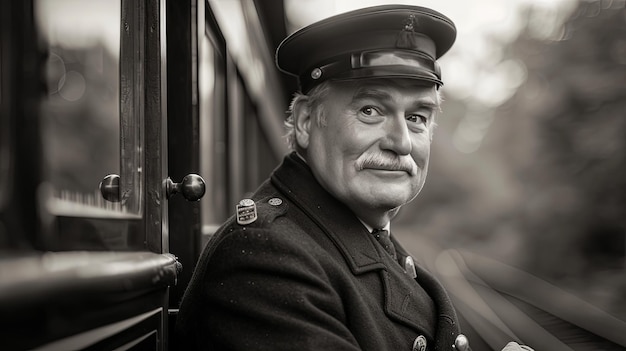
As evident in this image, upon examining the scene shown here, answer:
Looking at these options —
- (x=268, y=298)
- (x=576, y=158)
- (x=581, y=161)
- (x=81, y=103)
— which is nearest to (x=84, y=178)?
(x=81, y=103)

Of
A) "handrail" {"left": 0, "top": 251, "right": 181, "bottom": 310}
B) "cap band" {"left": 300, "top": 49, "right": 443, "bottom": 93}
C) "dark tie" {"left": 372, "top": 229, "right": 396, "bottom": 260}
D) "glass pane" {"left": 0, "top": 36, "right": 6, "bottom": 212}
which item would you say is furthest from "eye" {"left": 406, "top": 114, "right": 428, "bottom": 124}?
"glass pane" {"left": 0, "top": 36, "right": 6, "bottom": 212}

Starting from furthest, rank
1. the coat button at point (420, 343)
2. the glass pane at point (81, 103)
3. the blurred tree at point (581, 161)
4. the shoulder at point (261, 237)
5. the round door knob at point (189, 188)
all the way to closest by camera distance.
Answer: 1. the blurred tree at point (581, 161)
2. the coat button at point (420, 343)
3. the round door knob at point (189, 188)
4. the shoulder at point (261, 237)
5. the glass pane at point (81, 103)

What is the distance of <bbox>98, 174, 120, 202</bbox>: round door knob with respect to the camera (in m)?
1.35

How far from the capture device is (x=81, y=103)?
3.74 feet

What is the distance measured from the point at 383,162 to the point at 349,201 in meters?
0.16

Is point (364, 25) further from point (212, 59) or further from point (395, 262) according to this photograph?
point (212, 59)

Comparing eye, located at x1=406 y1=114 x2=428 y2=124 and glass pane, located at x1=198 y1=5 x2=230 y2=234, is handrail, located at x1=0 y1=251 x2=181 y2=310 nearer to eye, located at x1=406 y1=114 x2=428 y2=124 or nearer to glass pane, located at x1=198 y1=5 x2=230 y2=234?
eye, located at x1=406 y1=114 x2=428 y2=124

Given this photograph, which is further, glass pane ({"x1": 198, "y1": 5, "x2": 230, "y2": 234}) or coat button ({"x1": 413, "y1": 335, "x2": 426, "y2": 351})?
glass pane ({"x1": 198, "y1": 5, "x2": 230, "y2": 234})

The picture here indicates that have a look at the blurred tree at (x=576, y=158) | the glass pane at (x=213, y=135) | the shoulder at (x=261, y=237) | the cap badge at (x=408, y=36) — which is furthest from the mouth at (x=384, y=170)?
the blurred tree at (x=576, y=158)

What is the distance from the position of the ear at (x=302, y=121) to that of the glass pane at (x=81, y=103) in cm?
83

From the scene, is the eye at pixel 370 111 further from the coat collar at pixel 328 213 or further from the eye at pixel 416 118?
the coat collar at pixel 328 213

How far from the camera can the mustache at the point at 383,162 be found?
202 centimetres

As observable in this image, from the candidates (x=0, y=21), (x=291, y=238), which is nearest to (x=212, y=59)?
(x=291, y=238)

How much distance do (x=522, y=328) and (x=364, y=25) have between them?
Answer: 5.97 m
